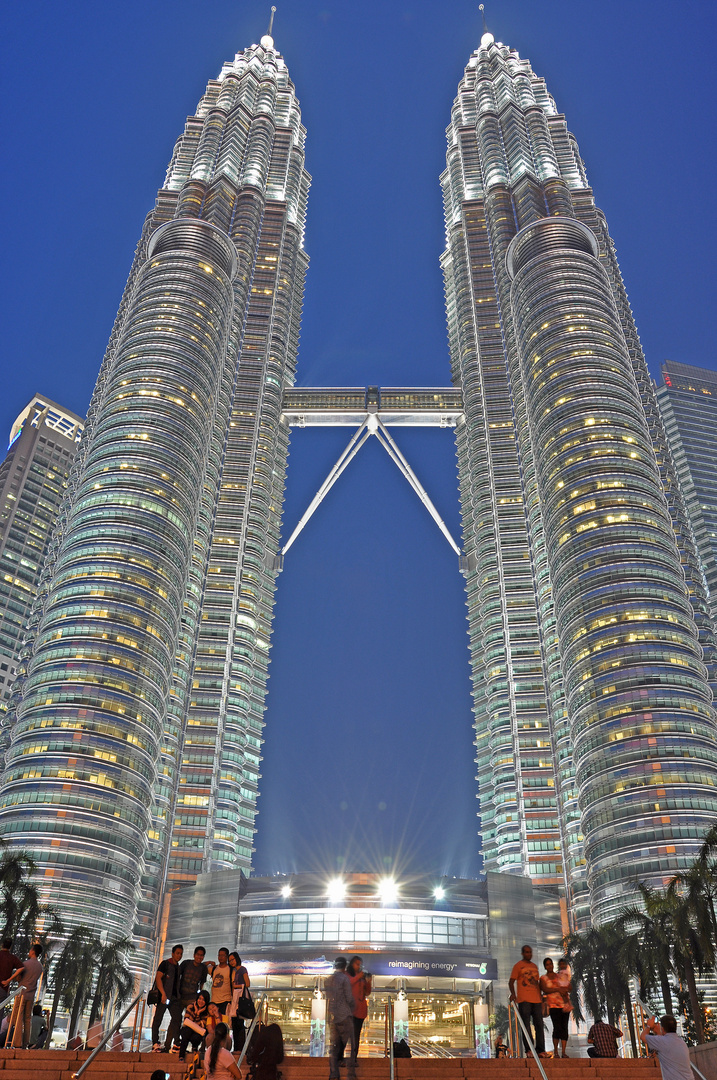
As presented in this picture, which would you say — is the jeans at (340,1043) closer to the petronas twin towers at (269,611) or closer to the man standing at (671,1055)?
the man standing at (671,1055)

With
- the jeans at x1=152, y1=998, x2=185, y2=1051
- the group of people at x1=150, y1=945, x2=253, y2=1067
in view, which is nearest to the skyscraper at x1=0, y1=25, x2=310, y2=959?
the jeans at x1=152, y1=998, x2=185, y2=1051

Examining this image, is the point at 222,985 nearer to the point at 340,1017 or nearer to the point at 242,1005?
the point at 242,1005

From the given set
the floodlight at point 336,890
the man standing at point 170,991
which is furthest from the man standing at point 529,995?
the floodlight at point 336,890

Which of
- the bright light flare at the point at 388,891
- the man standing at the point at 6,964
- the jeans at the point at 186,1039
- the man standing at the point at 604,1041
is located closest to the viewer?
the jeans at the point at 186,1039

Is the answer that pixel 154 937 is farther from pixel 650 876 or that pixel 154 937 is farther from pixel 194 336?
pixel 194 336

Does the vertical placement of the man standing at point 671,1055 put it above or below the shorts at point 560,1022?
below

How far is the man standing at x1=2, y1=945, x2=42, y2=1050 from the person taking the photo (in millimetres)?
21453

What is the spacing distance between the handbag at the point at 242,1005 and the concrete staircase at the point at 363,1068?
134 centimetres

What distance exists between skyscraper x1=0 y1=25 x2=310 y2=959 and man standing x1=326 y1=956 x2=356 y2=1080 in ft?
329

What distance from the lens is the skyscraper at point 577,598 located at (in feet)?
378

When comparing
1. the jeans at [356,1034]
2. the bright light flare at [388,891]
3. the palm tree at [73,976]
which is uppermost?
the bright light flare at [388,891]

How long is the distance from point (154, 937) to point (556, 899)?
5727cm

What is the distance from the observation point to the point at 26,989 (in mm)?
21641

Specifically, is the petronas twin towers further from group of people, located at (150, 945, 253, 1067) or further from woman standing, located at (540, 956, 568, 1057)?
group of people, located at (150, 945, 253, 1067)
